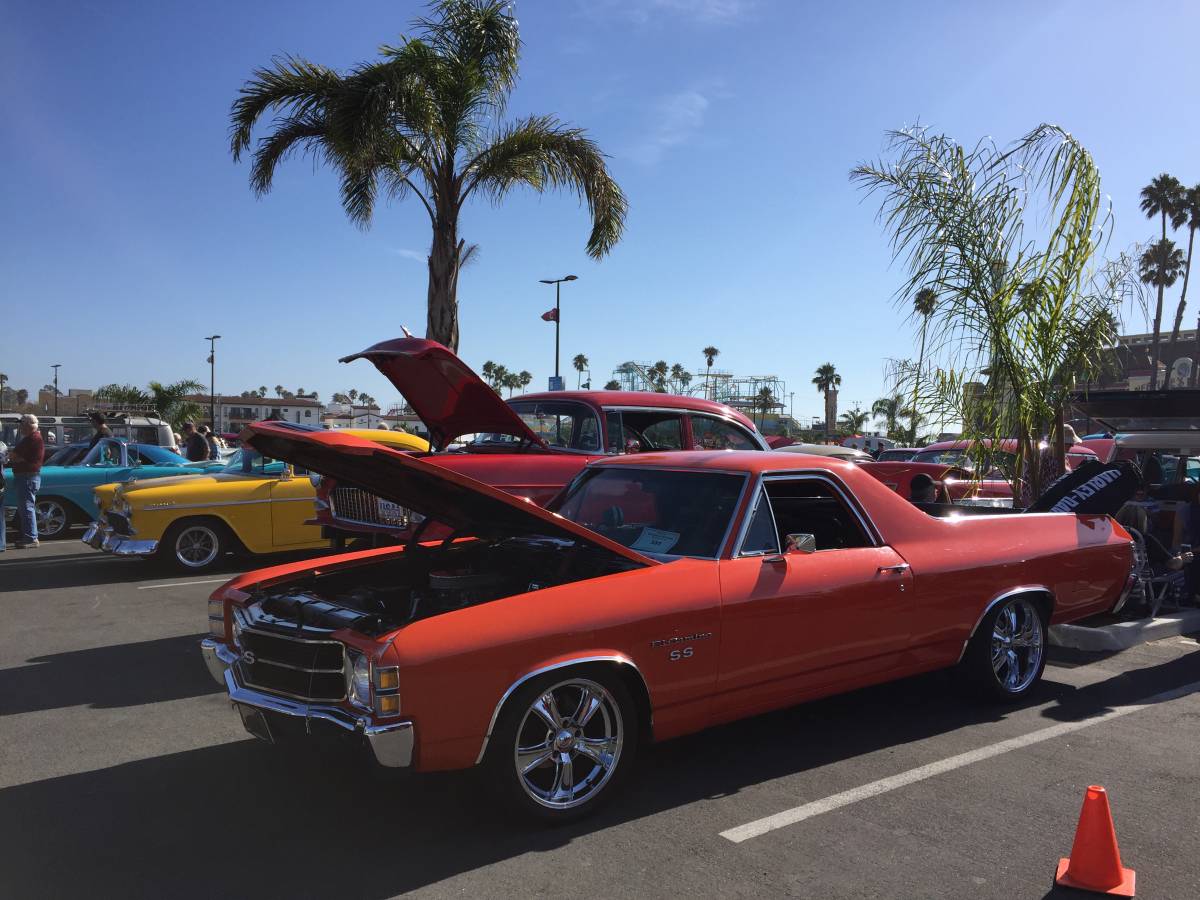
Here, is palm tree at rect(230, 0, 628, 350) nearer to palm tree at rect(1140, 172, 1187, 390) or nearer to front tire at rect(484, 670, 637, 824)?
front tire at rect(484, 670, 637, 824)

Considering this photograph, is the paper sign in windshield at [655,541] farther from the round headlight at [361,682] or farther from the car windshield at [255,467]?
the car windshield at [255,467]

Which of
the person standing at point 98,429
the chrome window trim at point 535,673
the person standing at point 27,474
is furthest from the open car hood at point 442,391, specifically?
the person standing at point 98,429

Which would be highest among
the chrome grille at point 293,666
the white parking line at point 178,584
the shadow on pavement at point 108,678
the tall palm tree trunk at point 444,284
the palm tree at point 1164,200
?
the palm tree at point 1164,200

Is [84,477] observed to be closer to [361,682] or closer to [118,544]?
[118,544]

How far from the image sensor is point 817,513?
192 inches

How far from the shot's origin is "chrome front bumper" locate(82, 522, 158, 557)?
9.53 metres

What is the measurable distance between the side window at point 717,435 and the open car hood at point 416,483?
442 centimetres

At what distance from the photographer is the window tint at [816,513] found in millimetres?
4570

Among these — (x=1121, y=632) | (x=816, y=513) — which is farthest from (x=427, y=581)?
(x=1121, y=632)

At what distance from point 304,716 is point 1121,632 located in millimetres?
5072

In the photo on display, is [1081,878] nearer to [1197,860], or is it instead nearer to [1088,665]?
[1197,860]

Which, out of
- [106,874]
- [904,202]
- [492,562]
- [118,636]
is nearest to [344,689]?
[106,874]

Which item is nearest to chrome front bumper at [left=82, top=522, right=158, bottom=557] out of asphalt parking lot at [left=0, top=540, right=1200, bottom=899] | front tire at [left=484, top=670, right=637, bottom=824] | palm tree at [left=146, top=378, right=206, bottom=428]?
asphalt parking lot at [left=0, top=540, right=1200, bottom=899]

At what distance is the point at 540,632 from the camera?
337cm
